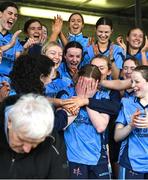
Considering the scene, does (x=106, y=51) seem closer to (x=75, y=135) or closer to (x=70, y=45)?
(x=70, y=45)

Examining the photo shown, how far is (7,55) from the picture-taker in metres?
3.86

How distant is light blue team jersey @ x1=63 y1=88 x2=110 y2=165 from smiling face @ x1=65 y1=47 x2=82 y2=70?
2.51ft

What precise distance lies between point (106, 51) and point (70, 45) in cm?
63

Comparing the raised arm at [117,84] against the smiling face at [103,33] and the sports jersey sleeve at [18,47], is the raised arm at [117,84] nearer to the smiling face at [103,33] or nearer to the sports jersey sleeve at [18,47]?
the smiling face at [103,33]

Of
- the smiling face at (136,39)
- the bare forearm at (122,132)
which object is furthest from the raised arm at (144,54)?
the bare forearm at (122,132)

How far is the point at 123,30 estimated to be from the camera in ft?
36.6

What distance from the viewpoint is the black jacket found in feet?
5.66

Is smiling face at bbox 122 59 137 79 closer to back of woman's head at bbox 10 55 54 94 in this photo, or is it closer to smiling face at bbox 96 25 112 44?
smiling face at bbox 96 25 112 44

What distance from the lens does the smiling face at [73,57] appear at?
11.6ft

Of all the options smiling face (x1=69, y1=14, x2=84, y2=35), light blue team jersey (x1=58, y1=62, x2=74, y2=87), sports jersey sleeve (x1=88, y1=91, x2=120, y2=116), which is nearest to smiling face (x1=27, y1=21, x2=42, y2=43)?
smiling face (x1=69, y1=14, x2=84, y2=35)

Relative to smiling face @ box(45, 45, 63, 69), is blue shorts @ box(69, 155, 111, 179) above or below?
below

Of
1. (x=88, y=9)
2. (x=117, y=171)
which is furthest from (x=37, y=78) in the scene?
(x=88, y=9)

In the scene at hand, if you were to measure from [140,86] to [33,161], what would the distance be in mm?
1305

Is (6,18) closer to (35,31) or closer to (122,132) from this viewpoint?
(35,31)
